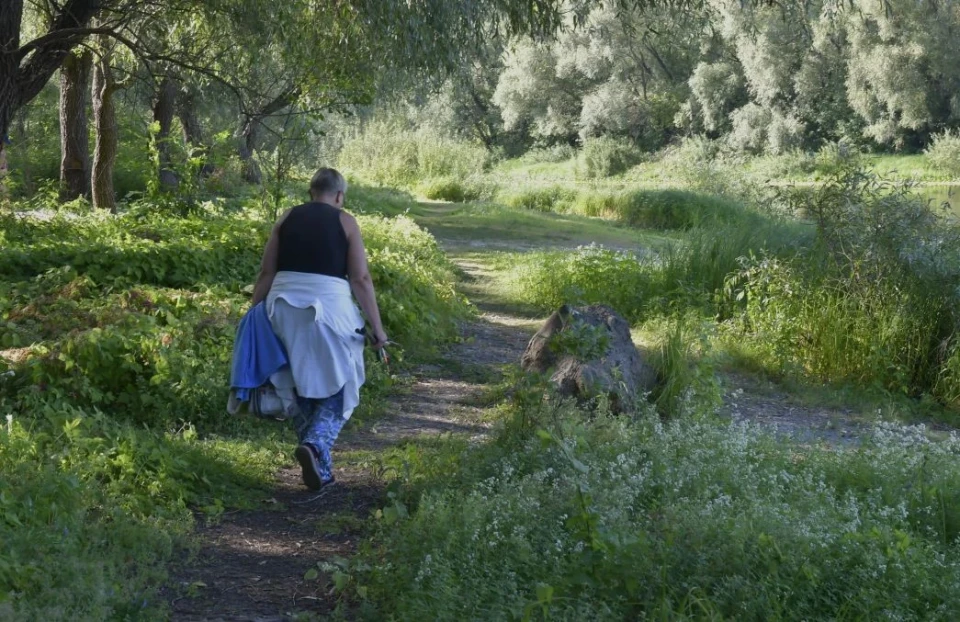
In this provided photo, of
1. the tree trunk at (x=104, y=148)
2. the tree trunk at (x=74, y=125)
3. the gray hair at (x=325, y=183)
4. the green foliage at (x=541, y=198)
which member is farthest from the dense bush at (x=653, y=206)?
the gray hair at (x=325, y=183)

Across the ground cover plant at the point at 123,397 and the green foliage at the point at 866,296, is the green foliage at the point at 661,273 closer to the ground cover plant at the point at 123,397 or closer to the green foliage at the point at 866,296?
the green foliage at the point at 866,296

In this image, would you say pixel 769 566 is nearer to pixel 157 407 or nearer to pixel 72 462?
pixel 72 462

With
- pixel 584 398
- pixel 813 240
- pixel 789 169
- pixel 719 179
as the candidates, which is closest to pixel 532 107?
pixel 789 169

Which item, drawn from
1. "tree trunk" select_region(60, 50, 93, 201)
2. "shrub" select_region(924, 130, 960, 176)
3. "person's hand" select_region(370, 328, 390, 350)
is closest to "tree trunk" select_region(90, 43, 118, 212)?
"tree trunk" select_region(60, 50, 93, 201)

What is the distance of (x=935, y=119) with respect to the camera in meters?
42.5

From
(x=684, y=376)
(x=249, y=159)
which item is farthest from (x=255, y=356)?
(x=249, y=159)

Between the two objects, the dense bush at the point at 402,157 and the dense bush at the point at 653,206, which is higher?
the dense bush at the point at 402,157

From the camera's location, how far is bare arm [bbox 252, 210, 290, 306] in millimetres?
5969

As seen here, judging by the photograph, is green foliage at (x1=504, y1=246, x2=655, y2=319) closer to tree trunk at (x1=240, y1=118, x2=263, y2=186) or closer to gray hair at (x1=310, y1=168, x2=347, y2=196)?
gray hair at (x1=310, y1=168, x2=347, y2=196)

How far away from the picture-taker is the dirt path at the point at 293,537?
4395 millimetres

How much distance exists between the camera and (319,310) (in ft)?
18.8

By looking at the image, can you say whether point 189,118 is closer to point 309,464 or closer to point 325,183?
point 325,183

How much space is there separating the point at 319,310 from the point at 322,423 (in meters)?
0.61

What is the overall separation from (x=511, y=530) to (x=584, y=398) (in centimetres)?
300
